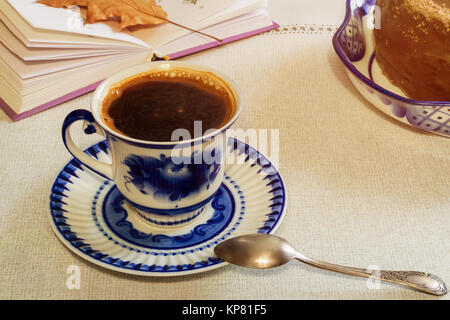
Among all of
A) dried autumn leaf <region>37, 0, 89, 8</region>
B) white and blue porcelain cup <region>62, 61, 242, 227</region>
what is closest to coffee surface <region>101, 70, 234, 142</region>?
white and blue porcelain cup <region>62, 61, 242, 227</region>

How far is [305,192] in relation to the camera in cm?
66

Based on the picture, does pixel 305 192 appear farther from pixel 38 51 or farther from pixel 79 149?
pixel 38 51

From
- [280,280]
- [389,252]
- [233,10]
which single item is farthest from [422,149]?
[233,10]

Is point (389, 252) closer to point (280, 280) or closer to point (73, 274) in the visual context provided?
point (280, 280)

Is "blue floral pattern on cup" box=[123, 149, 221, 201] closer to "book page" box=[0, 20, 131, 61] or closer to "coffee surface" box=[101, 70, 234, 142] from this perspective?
"coffee surface" box=[101, 70, 234, 142]

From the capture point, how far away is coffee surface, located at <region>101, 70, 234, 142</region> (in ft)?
1.85

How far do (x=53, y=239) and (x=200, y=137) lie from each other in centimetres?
21

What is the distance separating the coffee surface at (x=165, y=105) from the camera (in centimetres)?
56

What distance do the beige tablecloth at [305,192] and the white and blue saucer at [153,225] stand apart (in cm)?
2

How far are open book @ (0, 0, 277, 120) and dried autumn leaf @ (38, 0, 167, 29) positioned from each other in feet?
0.04

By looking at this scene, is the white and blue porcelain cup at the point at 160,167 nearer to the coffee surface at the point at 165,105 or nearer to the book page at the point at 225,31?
the coffee surface at the point at 165,105

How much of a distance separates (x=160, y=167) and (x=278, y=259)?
0.16 metres

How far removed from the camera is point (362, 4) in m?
0.92

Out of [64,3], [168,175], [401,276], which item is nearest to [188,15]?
[64,3]
